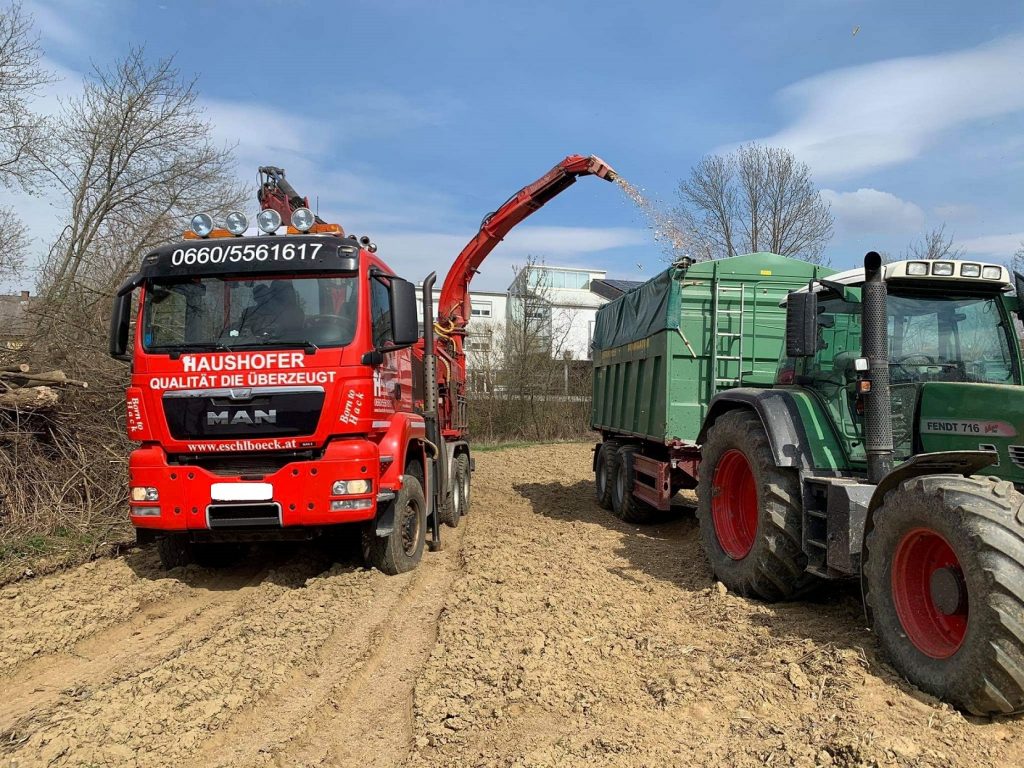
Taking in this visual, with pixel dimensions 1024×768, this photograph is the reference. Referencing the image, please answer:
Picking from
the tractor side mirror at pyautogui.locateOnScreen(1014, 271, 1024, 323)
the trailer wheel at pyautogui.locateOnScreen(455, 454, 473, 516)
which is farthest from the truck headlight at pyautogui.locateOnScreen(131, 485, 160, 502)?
the tractor side mirror at pyautogui.locateOnScreen(1014, 271, 1024, 323)

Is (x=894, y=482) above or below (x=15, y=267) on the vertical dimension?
below

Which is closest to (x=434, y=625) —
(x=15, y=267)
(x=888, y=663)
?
(x=888, y=663)

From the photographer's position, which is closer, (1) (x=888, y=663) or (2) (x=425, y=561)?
(1) (x=888, y=663)

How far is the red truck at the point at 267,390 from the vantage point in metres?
5.42

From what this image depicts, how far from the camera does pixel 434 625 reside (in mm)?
4930

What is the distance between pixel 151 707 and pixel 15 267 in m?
11.0

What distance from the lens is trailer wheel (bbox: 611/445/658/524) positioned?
9.02 metres

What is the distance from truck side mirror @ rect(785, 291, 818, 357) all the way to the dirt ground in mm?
1666

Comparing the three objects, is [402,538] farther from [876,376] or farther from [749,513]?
[876,376]

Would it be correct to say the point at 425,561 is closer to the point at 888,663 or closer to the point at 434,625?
the point at 434,625

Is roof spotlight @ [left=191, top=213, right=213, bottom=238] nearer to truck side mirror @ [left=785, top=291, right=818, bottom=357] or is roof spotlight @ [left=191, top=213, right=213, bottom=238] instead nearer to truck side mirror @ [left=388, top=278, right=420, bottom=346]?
truck side mirror @ [left=388, top=278, right=420, bottom=346]

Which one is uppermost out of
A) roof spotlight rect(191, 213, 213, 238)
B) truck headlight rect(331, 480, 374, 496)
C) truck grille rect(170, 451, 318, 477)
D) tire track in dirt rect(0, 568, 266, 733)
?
roof spotlight rect(191, 213, 213, 238)

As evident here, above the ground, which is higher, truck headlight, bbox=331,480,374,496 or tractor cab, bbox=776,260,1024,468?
tractor cab, bbox=776,260,1024,468

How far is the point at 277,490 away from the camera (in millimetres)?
5391
